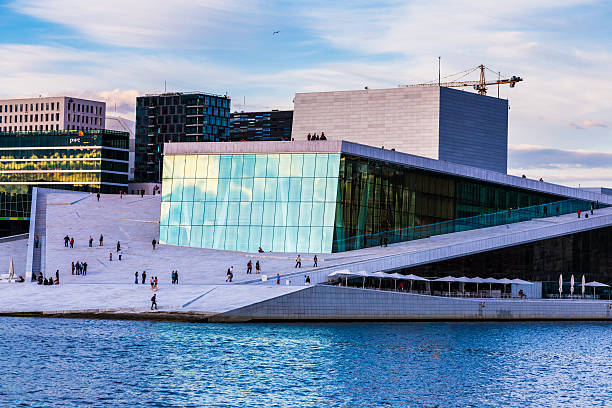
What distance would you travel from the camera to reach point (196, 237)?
228ft

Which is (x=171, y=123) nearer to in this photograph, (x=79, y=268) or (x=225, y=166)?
(x=225, y=166)

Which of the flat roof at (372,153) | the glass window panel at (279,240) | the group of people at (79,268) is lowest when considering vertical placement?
the group of people at (79,268)

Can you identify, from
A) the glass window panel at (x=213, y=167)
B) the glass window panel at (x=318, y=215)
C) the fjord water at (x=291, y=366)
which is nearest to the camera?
the fjord water at (x=291, y=366)

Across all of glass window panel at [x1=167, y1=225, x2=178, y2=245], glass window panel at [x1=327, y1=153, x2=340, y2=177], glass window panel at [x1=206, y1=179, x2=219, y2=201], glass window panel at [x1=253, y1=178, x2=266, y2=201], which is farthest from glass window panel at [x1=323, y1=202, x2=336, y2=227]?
glass window panel at [x1=167, y1=225, x2=178, y2=245]

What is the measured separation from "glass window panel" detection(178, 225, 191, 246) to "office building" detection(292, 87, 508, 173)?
3038 centimetres

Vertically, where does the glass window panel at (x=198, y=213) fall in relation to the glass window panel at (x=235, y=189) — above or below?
below

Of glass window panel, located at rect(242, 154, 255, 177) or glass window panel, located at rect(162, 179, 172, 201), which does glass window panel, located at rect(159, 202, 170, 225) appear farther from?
glass window panel, located at rect(242, 154, 255, 177)

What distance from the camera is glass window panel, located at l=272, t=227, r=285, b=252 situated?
67.1 metres

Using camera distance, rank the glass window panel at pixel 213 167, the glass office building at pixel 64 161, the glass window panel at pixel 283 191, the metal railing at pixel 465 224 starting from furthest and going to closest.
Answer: the glass office building at pixel 64 161 → the glass window panel at pixel 213 167 → the glass window panel at pixel 283 191 → the metal railing at pixel 465 224

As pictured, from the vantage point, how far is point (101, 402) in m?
29.8

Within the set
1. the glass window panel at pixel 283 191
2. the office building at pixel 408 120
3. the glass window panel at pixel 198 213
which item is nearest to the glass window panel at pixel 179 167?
the glass window panel at pixel 198 213

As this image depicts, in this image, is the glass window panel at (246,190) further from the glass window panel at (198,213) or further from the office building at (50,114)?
the office building at (50,114)

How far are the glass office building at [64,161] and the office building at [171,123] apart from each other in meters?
26.2

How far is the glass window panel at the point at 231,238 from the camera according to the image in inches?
2697
